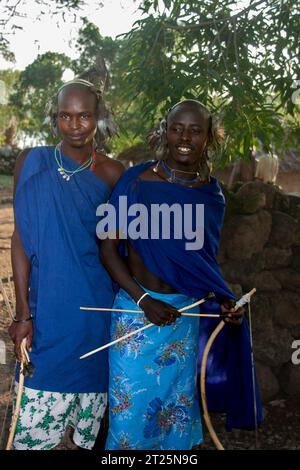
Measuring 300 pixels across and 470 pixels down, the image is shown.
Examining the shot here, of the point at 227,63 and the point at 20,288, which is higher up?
the point at 227,63

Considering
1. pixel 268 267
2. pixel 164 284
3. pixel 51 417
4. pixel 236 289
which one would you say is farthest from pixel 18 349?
pixel 268 267

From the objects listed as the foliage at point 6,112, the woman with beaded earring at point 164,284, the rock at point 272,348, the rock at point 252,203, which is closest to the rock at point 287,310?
the rock at point 272,348

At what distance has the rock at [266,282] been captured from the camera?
395cm

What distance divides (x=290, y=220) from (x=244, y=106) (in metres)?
1.15

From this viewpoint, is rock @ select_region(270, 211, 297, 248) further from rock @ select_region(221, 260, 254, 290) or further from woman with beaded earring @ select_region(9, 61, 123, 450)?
woman with beaded earring @ select_region(9, 61, 123, 450)

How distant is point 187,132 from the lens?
2.08 m

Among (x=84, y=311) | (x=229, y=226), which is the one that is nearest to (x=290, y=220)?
(x=229, y=226)

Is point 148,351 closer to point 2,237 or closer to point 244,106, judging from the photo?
point 244,106

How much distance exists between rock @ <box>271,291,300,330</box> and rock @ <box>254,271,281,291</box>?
0.30 ft

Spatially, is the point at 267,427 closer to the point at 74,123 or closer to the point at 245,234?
the point at 245,234

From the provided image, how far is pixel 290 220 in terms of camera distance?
397cm

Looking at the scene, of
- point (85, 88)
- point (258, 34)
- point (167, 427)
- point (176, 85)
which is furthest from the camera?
point (258, 34)

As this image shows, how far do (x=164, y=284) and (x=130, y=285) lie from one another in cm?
16

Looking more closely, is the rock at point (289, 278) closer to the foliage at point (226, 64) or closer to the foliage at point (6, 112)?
the foliage at point (226, 64)
